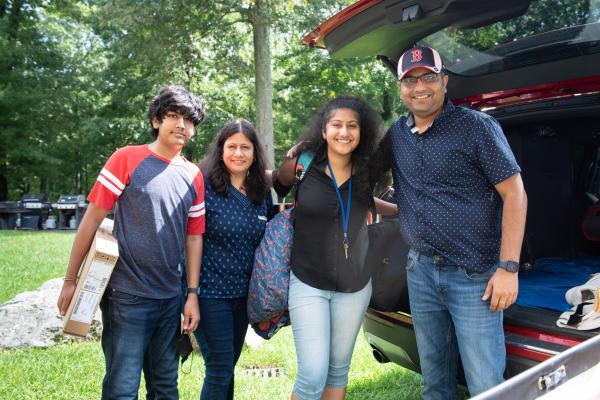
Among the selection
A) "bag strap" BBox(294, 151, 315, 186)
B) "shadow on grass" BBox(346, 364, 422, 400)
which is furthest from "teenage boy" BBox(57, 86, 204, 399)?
"shadow on grass" BBox(346, 364, 422, 400)

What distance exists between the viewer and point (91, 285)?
2361mm

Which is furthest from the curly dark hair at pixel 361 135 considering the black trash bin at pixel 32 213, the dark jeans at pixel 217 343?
the black trash bin at pixel 32 213

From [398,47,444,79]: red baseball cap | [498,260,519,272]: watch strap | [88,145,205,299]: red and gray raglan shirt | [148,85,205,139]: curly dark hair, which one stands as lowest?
[498,260,519,272]: watch strap

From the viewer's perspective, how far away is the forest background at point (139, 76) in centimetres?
1141

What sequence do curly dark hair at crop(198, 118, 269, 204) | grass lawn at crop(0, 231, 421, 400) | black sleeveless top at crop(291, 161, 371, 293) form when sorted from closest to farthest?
black sleeveless top at crop(291, 161, 371, 293) < curly dark hair at crop(198, 118, 269, 204) < grass lawn at crop(0, 231, 421, 400)

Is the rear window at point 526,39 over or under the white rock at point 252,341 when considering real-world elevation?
over

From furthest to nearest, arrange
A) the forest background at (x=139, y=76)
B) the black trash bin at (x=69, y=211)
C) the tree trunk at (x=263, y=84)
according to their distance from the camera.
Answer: the black trash bin at (x=69, y=211) < the forest background at (x=139, y=76) < the tree trunk at (x=263, y=84)

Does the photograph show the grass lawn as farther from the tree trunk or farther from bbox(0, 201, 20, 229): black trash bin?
bbox(0, 201, 20, 229): black trash bin

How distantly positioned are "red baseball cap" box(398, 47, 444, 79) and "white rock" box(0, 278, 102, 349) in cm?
360

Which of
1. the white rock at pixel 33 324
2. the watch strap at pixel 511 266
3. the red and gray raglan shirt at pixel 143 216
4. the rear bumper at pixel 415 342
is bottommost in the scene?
the white rock at pixel 33 324

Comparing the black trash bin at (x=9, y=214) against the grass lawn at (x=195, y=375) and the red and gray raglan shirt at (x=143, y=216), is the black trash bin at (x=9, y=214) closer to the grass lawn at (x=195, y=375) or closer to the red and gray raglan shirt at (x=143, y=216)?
the grass lawn at (x=195, y=375)

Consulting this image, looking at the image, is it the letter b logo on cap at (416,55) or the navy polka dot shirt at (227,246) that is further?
the navy polka dot shirt at (227,246)

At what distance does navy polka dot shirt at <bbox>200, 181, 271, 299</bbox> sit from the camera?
2760mm

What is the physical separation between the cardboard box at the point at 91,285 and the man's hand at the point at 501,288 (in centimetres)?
160
